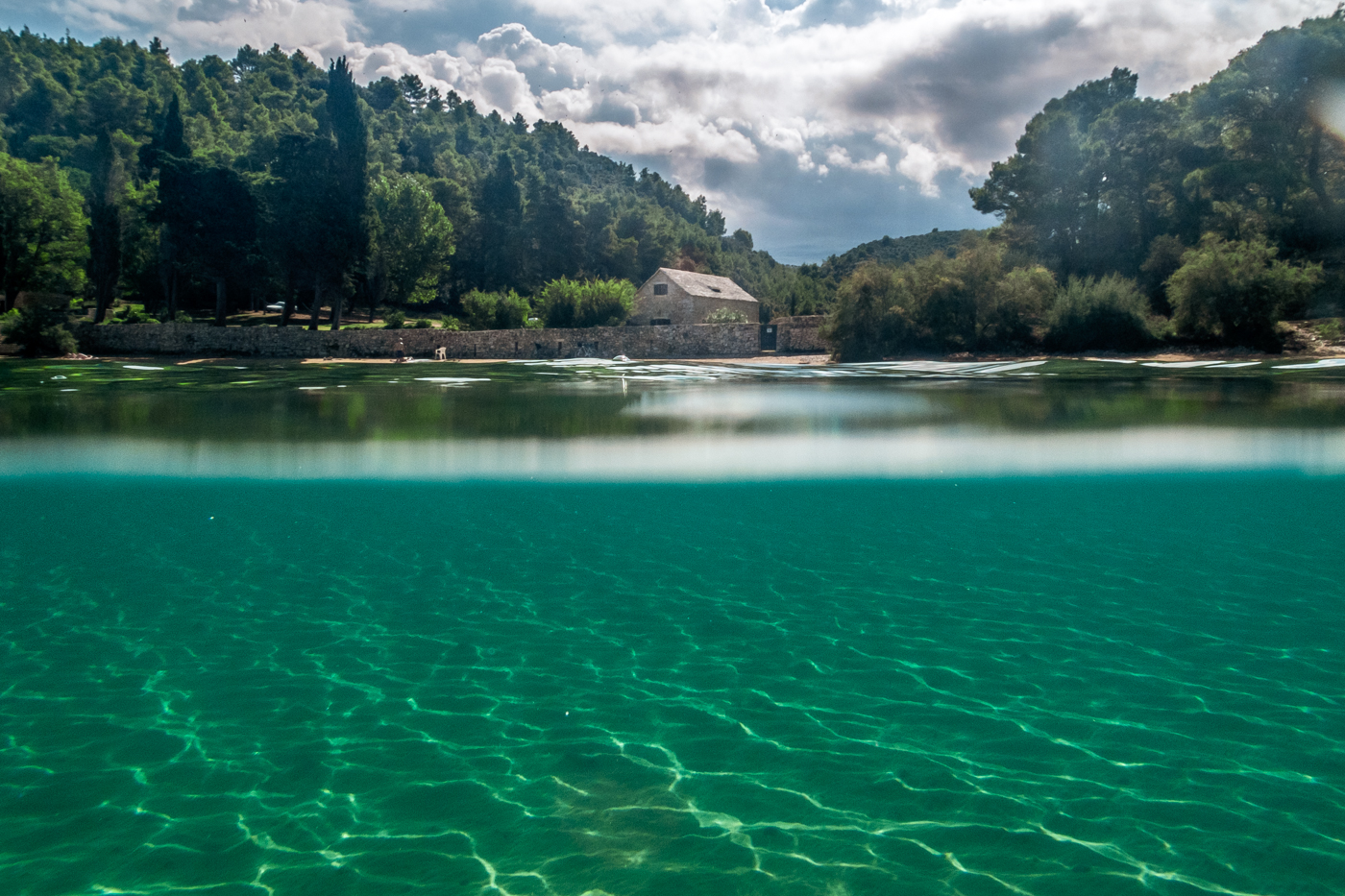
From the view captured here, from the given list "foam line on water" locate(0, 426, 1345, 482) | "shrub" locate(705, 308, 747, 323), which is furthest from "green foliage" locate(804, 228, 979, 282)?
"foam line on water" locate(0, 426, 1345, 482)

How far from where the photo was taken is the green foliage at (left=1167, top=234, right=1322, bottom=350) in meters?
33.4

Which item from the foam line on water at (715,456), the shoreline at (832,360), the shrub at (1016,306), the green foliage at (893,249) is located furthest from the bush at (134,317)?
the green foliage at (893,249)

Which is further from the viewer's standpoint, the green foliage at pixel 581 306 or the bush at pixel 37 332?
the green foliage at pixel 581 306

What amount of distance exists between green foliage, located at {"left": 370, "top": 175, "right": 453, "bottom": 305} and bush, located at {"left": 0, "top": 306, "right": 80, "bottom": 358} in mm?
18318

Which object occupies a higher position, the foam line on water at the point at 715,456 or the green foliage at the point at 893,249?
the green foliage at the point at 893,249

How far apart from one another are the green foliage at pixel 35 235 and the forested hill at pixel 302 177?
0.58 metres

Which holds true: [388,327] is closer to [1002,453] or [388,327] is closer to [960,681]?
[1002,453]

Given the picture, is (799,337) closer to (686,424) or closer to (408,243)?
(408,243)

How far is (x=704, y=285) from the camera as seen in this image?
66000 mm

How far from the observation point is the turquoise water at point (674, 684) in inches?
154

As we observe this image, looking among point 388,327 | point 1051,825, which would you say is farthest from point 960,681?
point 388,327

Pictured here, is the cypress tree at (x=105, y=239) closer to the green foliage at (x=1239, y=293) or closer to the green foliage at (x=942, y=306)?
the green foliage at (x=942, y=306)

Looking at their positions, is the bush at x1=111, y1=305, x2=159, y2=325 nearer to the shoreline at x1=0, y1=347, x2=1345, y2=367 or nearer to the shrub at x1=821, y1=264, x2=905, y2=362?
the shoreline at x1=0, y1=347, x2=1345, y2=367

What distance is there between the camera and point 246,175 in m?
50.2
